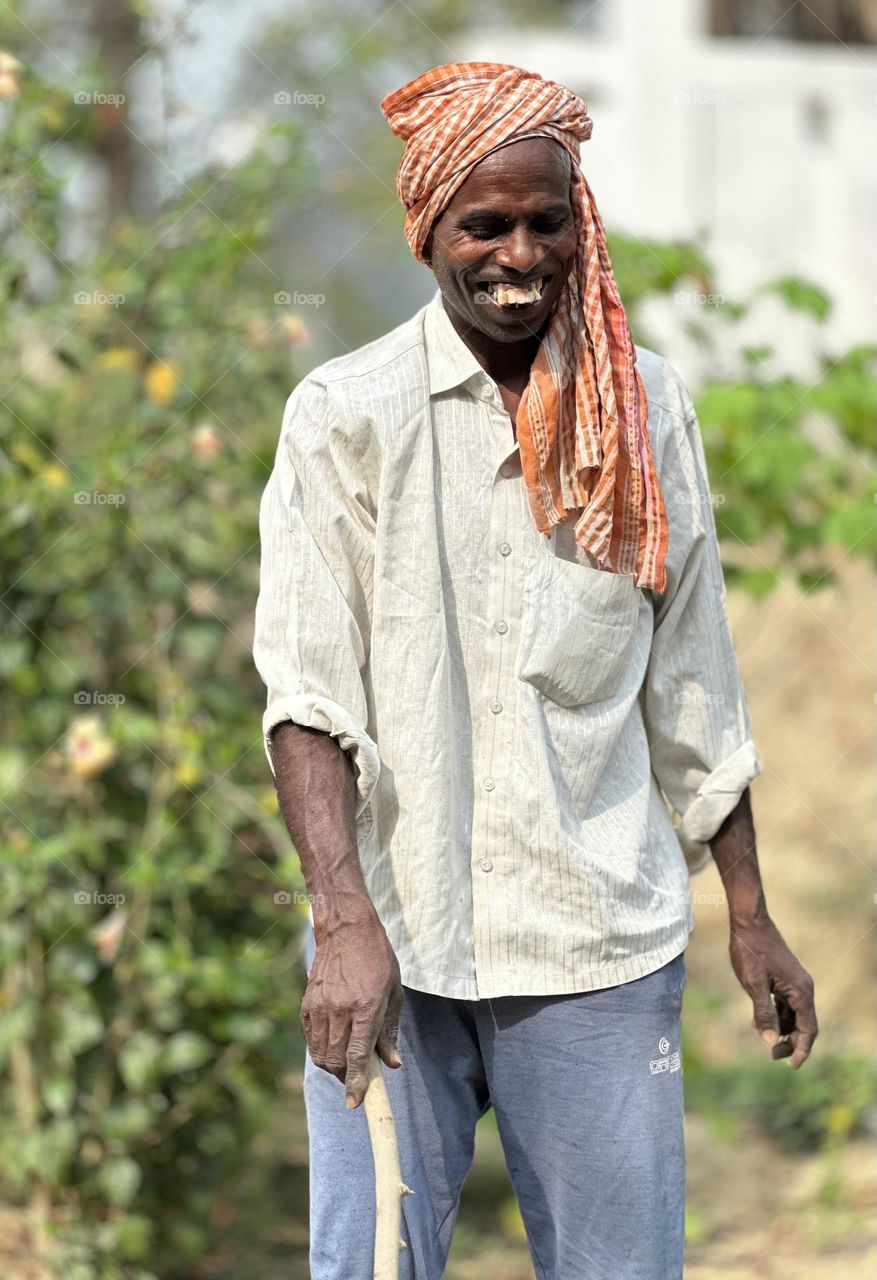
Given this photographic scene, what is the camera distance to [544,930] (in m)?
1.73

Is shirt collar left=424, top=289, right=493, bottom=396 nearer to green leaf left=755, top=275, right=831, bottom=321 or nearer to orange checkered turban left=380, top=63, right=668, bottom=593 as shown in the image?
orange checkered turban left=380, top=63, right=668, bottom=593

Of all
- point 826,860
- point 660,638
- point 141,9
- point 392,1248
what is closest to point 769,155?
point 826,860

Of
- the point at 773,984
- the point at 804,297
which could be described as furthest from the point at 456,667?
the point at 804,297

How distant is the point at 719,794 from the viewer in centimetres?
193

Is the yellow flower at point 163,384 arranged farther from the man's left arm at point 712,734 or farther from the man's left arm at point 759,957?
the man's left arm at point 759,957

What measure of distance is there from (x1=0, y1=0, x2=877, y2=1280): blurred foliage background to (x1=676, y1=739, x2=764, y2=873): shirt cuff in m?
1.05

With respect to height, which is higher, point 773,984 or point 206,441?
point 206,441

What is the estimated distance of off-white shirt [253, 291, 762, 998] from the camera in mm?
1700

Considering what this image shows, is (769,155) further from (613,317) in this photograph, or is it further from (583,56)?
(613,317)

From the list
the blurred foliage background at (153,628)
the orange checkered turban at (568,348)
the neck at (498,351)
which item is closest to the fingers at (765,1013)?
the orange checkered turban at (568,348)

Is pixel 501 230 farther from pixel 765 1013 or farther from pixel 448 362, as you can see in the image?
pixel 765 1013

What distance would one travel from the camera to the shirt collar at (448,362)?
176 cm

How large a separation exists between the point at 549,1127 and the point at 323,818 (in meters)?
0.45

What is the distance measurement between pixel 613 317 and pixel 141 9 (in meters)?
1.64
